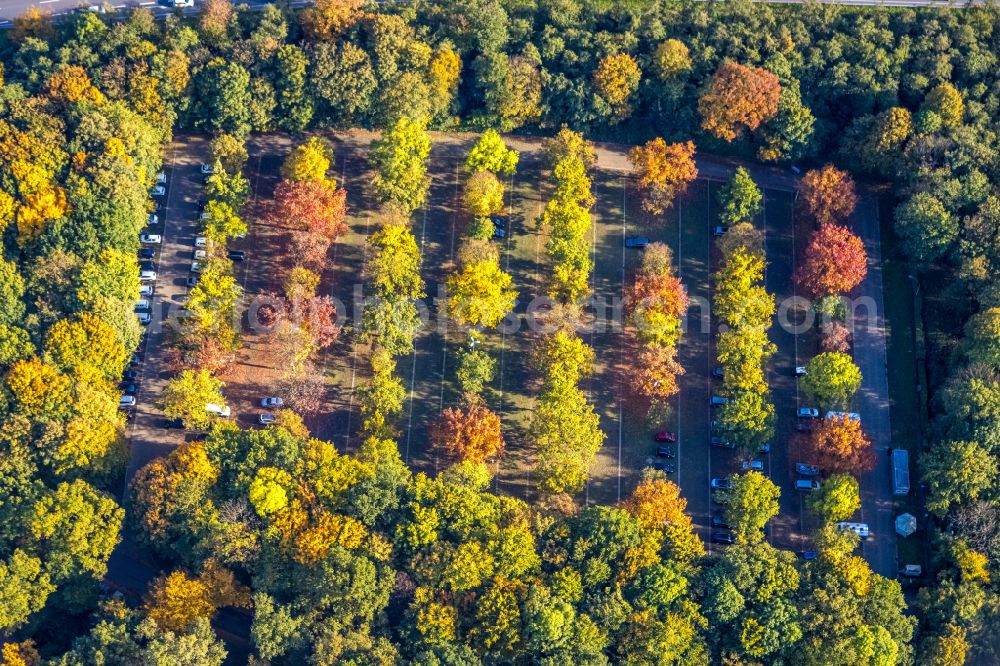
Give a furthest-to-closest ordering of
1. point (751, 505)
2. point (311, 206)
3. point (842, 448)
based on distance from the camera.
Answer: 1. point (311, 206)
2. point (842, 448)
3. point (751, 505)

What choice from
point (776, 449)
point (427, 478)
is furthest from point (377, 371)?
point (776, 449)

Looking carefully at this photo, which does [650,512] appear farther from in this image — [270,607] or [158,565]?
[158,565]

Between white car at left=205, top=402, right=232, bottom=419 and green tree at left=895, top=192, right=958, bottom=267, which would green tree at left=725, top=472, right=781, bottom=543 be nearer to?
green tree at left=895, top=192, right=958, bottom=267

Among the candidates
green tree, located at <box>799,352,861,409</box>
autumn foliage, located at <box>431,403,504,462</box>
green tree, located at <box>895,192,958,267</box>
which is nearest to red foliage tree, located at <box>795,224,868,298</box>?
green tree, located at <box>895,192,958,267</box>

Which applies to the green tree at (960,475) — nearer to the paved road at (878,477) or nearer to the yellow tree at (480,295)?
the paved road at (878,477)

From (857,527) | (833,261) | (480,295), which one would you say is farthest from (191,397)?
(857,527)

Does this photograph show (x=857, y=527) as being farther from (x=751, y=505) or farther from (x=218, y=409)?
(x=218, y=409)
